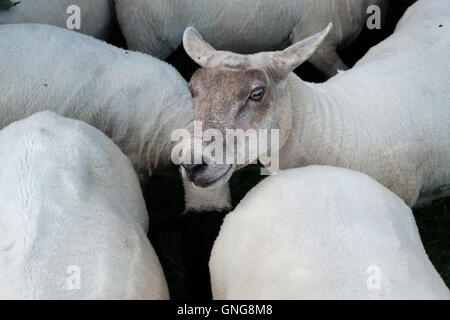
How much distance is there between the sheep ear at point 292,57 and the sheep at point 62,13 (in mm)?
1437

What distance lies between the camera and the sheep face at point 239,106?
8.55 feet

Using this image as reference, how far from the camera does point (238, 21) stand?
4031mm

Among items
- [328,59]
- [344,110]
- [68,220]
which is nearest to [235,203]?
[344,110]

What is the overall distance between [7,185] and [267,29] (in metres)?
2.20

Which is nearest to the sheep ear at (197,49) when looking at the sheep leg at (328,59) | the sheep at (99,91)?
the sheep at (99,91)

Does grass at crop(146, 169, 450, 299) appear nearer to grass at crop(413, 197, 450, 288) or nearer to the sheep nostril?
grass at crop(413, 197, 450, 288)

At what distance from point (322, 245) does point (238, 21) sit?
219 cm

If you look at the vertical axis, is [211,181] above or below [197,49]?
below

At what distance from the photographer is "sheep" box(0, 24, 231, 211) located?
3.11 metres

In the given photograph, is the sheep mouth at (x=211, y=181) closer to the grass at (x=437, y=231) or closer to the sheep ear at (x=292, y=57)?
the sheep ear at (x=292, y=57)

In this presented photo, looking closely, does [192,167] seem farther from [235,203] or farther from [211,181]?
[235,203]

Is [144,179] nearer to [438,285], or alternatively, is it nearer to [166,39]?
[166,39]
